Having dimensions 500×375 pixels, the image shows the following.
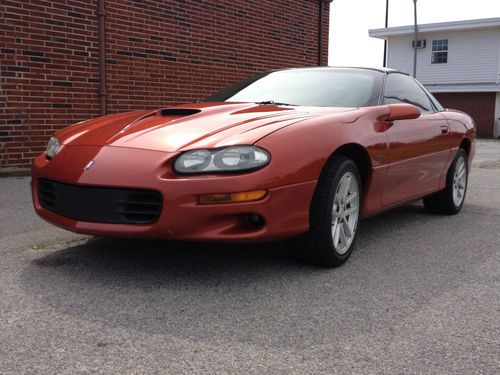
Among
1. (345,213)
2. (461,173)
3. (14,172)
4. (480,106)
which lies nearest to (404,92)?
(461,173)

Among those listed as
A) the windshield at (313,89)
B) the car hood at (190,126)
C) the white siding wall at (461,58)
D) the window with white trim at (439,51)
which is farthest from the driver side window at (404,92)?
the window with white trim at (439,51)

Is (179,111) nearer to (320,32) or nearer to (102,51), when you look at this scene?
(102,51)

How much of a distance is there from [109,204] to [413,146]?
2.53m

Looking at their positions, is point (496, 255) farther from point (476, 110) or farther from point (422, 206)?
point (476, 110)

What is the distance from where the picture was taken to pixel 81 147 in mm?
3471

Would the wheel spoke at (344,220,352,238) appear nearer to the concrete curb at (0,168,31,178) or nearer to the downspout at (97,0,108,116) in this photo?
the concrete curb at (0,168,31,178)

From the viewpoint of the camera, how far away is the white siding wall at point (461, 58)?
2709cm

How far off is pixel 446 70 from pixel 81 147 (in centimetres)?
2767

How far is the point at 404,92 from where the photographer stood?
16.5ft

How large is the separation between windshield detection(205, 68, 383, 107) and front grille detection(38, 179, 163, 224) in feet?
5.17

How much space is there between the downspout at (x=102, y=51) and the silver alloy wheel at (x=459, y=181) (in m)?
4.68

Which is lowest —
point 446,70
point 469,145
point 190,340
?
point 190,340

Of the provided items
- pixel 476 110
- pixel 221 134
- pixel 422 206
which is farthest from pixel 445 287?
pixel 476 110

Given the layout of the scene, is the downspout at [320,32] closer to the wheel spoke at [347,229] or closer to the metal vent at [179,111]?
the metal vent at [179,111]
